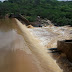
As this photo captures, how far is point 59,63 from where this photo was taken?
7.18 m

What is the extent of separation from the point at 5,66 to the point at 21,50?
2.24 m

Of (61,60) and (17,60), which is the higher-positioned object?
(17,60)

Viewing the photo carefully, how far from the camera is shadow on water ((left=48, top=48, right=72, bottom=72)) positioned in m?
6.71

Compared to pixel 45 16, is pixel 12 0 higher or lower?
higher

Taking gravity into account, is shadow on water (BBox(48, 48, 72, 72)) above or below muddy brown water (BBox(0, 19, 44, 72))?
below

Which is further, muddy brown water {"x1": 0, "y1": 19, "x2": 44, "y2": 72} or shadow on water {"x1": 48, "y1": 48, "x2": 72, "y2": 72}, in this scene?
shadow on water {"x1": 48, "y1": 48, "x2": 72, "y2": 72}

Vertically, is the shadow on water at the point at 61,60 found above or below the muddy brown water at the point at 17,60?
below

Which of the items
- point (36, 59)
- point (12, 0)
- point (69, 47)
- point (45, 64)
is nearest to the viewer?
point (45, 64)

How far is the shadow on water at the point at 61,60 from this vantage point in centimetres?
671

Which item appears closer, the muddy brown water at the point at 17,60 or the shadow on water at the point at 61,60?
the muddy brown water at the point at 17,60

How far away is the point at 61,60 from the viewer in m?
7.55

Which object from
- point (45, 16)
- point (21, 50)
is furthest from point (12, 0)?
point (21, 50)

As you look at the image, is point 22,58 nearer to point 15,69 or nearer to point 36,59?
point 36,59

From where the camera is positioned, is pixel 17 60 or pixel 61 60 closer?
pixel 17 60
